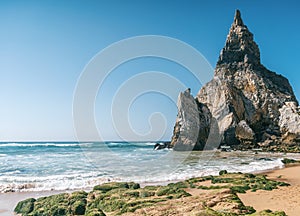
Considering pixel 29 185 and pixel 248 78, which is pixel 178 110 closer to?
pixel 248 78

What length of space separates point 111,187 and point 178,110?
143 ft

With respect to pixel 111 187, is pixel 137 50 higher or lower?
higher

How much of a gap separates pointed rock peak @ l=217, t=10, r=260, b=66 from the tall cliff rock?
1.34 ft

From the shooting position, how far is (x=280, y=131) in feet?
166

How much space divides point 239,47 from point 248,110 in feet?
77.4

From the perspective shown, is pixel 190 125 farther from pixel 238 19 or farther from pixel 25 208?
pixel 25 208

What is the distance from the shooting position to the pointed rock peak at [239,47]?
229 feet

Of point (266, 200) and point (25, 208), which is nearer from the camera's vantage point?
point (266, 200)

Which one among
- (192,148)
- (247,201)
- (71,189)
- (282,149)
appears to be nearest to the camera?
(247,201)

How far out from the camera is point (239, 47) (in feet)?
235

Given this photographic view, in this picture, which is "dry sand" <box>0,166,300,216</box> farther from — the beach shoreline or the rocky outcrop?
the rocky outcrop

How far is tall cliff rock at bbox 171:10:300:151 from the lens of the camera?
160 ft

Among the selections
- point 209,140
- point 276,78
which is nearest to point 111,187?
point 209,140

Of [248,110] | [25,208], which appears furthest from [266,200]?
[248,110]
